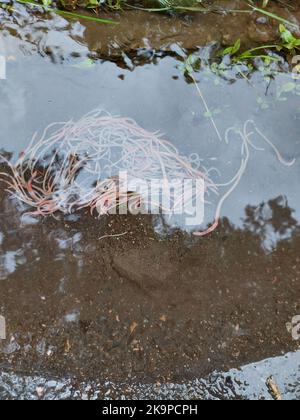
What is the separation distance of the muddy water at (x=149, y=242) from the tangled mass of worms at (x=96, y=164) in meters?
0.08

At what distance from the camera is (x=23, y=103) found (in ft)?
11.3

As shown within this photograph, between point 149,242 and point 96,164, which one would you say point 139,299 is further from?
point 96,164

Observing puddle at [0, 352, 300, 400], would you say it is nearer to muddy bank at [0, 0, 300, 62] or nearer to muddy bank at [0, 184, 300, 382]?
muddy bank at [0, 184, 300, 382]

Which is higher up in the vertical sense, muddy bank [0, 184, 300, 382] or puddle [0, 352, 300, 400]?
muddy bank [0, 184, 300, 382]

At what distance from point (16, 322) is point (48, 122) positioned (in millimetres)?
1459

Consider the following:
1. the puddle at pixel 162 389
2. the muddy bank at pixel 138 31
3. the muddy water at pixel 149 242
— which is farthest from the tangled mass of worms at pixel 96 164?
the puddle at pixel 162 389

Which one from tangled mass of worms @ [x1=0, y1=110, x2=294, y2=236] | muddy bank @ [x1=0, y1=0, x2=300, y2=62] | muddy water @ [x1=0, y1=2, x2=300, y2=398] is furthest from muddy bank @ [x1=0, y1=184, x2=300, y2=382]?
muddy bank @ [x1=0, y1=0, x2=300, y2=62]

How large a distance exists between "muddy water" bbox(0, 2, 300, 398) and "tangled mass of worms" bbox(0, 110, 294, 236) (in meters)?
0.08

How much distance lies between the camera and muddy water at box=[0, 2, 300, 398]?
9.52 feet

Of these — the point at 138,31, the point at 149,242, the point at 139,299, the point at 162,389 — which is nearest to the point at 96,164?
the point at 149,242

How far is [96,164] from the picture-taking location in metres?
3.37

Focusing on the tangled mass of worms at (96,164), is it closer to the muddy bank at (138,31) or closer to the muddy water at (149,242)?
the muddy water at (149,242)

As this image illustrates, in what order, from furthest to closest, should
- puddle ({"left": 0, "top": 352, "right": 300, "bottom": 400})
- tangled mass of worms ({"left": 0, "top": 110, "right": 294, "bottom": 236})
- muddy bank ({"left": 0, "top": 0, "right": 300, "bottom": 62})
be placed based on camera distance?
1. muddy bank ({"left": 0, "top": 0, "right": 300, "bottom": 62})
2. tangled mass of worms ({"left": 0, "top": 110, "right": 294, "bottom": 236})
3. puddle ({"left": 0, "top": 352, "right": 300, "bottom": 400})

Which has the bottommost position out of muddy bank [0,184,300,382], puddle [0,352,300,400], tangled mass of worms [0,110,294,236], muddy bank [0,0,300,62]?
puddle [0,352,300,400]
